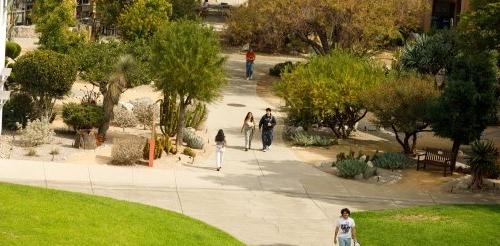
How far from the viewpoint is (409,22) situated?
4788 centimetres

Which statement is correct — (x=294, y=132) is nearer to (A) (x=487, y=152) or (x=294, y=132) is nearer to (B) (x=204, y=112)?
(B) (x=204, y=112)

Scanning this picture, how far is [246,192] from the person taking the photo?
26188mm

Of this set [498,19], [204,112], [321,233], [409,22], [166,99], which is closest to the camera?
[321,233]

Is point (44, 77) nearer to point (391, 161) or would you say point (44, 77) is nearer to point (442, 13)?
point (391, 161)

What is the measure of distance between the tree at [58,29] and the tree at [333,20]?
28.9ft

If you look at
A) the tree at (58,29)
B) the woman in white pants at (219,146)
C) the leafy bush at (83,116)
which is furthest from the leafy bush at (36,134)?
the tree at (58,29)

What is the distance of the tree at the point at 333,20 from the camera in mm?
42906

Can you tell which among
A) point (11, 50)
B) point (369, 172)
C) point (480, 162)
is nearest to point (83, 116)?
point (369, 172)

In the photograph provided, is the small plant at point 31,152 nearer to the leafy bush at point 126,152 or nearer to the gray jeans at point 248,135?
the leafy bush at point 126,152

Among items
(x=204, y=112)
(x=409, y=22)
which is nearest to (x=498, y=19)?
(x=204, y=112)

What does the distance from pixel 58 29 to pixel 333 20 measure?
12.5 meters

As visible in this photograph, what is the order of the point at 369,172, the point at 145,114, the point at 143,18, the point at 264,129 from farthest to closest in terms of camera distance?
1. the point at 143,18
2. the point at 145,114
3. the point at 264,129
4. the point at 369,172

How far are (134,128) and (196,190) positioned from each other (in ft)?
29.1

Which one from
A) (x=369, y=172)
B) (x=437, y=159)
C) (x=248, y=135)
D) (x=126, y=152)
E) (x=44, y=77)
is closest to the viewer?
(x=126, y=152)
